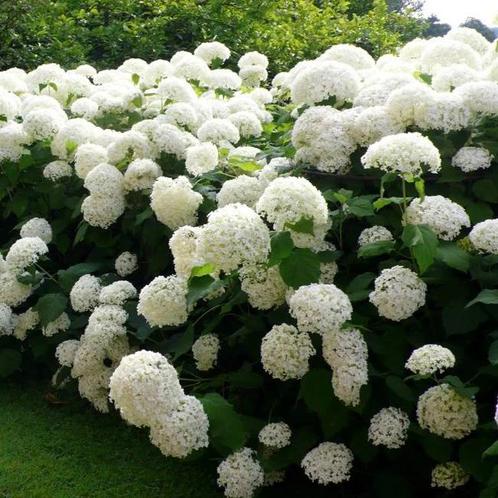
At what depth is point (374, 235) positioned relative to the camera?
128 inches

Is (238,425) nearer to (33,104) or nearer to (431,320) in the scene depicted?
(431,320)

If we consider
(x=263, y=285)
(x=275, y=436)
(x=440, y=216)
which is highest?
(x=440, y=216)

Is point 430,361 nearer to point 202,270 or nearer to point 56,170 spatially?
point 202,270

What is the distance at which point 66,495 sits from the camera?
348 cm

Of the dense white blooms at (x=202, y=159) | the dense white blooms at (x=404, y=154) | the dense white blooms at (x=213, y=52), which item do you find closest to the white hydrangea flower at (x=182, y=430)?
the dense white blooms at (x=404, y=154)

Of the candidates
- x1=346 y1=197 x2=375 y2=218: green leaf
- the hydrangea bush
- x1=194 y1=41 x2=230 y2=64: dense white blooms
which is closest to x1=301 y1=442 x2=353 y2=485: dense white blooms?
the hydrangea bush

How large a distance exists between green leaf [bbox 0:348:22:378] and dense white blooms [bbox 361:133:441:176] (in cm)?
241

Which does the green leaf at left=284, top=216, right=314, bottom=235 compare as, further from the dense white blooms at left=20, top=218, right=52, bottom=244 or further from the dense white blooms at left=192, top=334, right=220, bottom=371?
the dense white blooms at left=20, top=218, right=52, bottom=244

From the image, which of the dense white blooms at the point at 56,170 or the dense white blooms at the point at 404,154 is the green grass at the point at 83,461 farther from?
the dense white blooms at the point at 404,154

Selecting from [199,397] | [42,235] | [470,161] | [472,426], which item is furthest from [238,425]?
[42,235]

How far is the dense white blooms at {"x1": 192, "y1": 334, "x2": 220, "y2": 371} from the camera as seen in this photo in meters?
3.48

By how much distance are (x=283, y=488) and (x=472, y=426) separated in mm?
967

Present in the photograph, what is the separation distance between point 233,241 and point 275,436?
33.0 inches

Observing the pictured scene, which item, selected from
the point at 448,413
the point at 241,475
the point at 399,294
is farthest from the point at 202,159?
the point at 448,413
